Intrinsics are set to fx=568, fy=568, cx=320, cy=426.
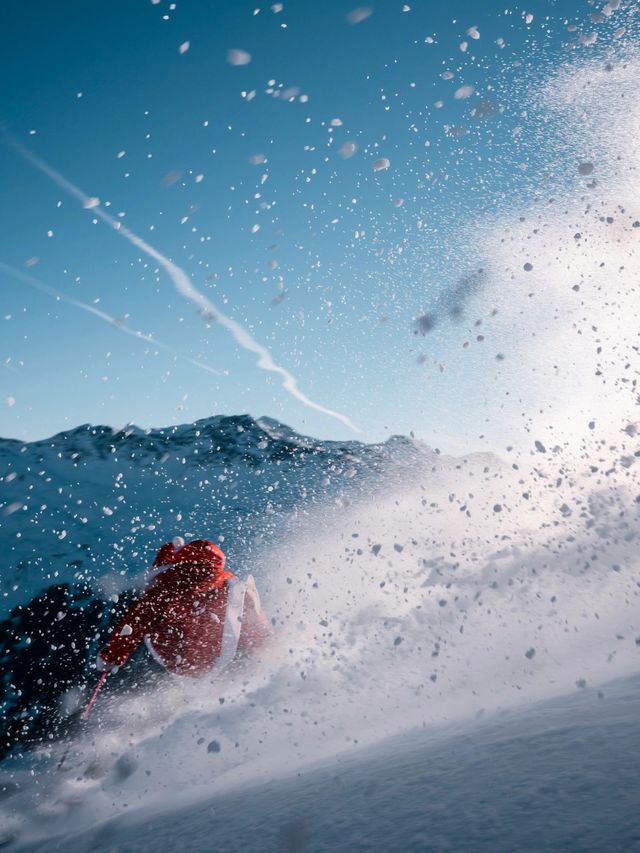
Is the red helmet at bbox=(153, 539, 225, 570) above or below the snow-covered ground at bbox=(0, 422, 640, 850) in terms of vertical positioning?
above

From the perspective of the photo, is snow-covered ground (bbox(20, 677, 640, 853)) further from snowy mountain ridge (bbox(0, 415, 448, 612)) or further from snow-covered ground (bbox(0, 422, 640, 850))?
snowy mountain ridge (bbox(0, 415, 448, 612))

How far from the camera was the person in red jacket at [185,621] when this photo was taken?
5.80 m

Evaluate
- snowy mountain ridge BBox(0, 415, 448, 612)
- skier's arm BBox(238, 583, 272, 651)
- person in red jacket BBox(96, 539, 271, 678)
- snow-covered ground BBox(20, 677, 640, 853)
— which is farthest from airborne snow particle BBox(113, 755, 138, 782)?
snowy mountain ridge BBox(0, 415, 448, 612)

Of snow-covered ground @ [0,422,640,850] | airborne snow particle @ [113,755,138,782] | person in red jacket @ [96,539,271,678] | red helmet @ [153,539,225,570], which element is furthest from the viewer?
red helmet @ [153,539,225,570]

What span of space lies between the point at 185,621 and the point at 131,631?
23.4 inches

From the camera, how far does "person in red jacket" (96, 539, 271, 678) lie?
5.80 metres

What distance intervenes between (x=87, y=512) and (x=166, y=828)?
122ft

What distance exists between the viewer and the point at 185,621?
587 cm

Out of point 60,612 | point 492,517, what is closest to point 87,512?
point 60,612

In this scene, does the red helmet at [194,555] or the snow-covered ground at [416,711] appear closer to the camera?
the snow-covered ground at [416,711]

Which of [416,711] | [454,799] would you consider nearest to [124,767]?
[416,711]

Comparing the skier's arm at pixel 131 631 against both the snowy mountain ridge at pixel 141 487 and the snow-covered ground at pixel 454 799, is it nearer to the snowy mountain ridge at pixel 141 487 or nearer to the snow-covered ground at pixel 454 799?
the snow-covered ground at pixel 454 799

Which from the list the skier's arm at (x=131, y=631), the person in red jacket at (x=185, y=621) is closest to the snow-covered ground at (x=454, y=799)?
the person in red jacket at (x=185, y=621)

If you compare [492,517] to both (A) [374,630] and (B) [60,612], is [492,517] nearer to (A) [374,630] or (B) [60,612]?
(A) [374,630]
